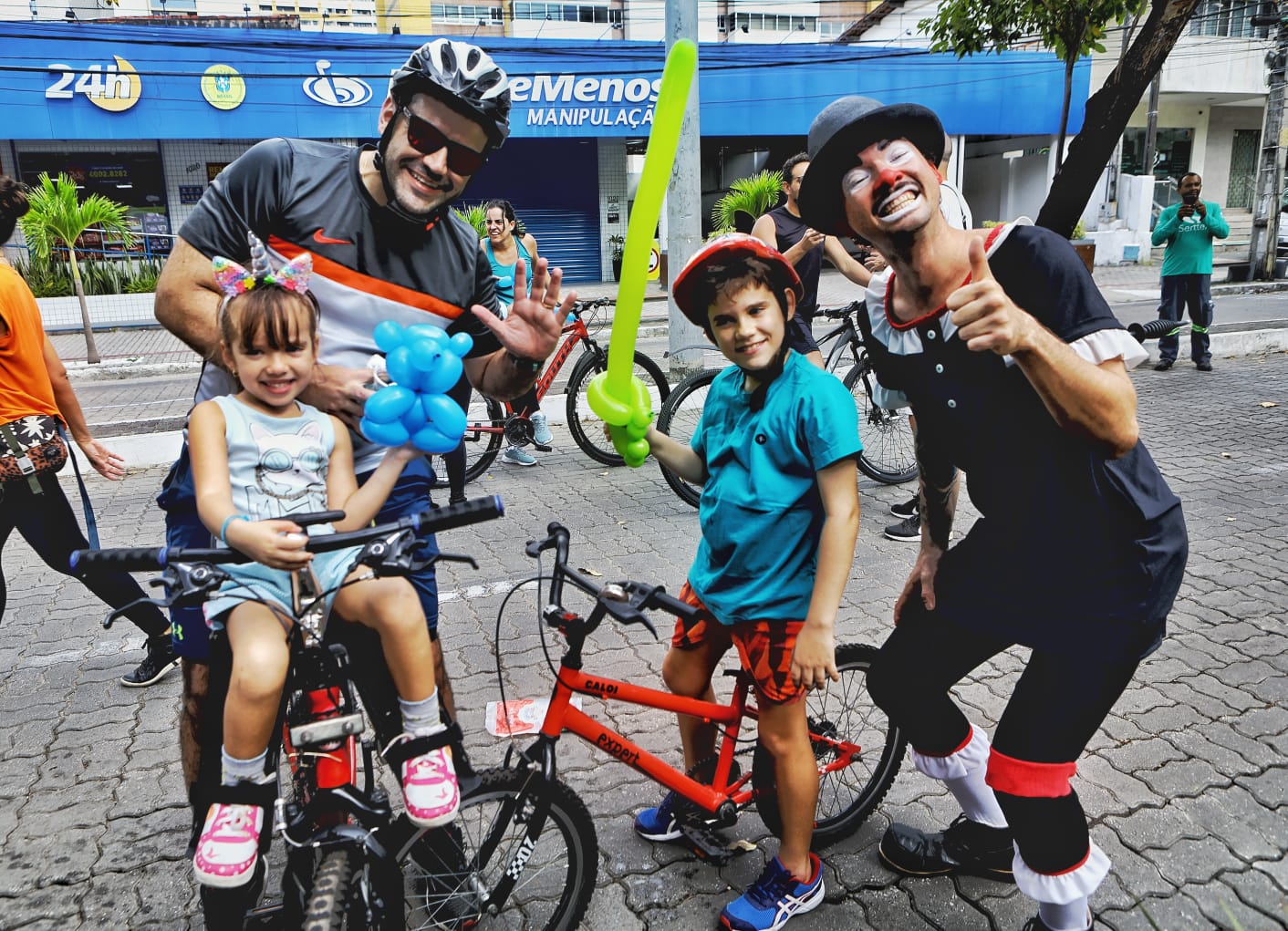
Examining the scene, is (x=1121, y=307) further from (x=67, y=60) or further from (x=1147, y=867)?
(x=67, y=60)

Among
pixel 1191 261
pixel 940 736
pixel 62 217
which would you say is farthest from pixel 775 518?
pixel 62 217

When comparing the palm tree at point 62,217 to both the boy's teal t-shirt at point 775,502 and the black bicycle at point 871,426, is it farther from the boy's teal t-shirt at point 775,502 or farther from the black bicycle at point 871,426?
the boy's teal t-shirt at point 775,502

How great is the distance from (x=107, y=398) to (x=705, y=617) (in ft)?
34.8

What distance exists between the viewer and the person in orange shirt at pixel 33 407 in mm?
3543

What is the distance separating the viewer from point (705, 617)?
99.3 inches

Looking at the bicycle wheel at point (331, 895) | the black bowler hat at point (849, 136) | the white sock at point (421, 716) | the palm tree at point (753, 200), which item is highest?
the palm tree at point (753, 200)

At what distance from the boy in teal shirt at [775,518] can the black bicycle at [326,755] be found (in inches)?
29.7

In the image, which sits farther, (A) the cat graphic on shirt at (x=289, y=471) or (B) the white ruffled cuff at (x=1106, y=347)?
(A) the cat graphic on shirt at (x=289, y=471)

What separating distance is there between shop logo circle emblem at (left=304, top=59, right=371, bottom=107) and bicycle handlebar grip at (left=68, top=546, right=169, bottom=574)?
19070 mm

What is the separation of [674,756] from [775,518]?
→ 144cm

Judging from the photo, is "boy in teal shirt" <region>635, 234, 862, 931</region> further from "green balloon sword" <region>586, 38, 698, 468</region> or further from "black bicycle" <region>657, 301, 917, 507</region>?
"black bicycle" <region>657, 301, 917, 507</region>

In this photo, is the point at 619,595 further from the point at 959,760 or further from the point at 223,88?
the point at 223,88

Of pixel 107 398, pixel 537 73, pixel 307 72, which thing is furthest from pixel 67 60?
pixel 107 398

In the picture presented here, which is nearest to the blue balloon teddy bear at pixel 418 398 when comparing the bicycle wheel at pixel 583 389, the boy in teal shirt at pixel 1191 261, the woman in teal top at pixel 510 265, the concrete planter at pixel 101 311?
the woman in teal top at pixel 510 265
